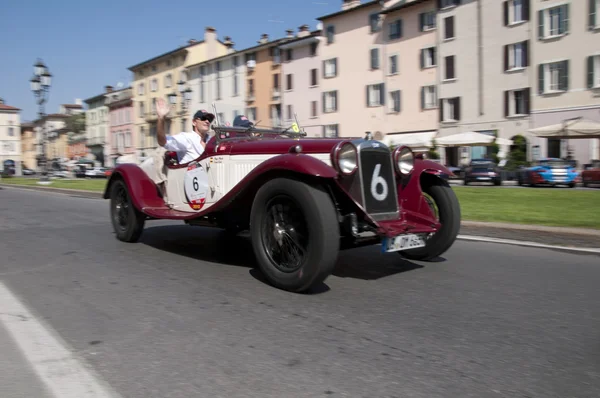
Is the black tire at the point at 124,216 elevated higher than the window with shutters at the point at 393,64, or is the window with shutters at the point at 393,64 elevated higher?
the window with shutters at the point at 393,64

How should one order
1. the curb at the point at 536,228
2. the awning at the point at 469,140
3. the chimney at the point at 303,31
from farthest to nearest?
the chimney at the point at 303,31
the awning at the point at 469,140
the curb at the point at 536,228

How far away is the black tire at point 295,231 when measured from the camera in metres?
4.20

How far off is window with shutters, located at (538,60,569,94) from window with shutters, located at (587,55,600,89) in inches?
45.7

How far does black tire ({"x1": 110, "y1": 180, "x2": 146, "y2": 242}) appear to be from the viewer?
277 inches

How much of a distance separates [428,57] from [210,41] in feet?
105

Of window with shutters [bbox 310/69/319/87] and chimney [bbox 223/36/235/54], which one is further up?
chimney [bbox 223/36/235/54]

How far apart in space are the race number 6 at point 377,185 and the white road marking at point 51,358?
2.77 metres

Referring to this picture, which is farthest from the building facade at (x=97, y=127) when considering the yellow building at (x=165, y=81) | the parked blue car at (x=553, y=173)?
the parked blue car at (x=553, y=173)

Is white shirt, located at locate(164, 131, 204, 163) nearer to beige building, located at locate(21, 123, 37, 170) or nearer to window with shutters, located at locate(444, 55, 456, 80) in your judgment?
window with shutters, located at locate(444, 55, 456, 80)

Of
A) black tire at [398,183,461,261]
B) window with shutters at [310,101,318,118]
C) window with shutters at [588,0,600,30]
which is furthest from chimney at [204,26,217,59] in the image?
black tire at [398,183,461,261]

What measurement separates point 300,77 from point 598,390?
47.5 metres

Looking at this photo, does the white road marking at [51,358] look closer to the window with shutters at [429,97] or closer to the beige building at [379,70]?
the beige building at [379,70]

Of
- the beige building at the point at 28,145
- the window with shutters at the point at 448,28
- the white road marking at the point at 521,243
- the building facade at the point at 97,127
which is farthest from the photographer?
the beige building at the point at 28,145

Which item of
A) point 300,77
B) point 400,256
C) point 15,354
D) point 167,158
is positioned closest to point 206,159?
point 167,158
